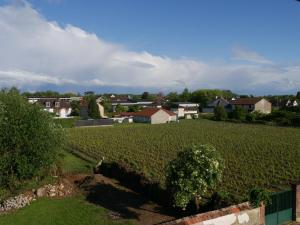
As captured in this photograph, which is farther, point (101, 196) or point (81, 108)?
point (81, 108)

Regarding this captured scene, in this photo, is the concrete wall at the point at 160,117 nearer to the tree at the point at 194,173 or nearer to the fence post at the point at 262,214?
the tree at the point at 194,173

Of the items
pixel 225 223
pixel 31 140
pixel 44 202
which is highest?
pixel 31 140

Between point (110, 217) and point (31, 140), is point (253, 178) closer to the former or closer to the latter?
point (110, 217)

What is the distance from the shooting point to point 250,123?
76.3 m

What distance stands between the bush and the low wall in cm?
1310

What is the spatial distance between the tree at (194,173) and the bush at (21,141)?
907 centimetres

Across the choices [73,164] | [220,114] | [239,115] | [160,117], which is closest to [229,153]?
[73,164]

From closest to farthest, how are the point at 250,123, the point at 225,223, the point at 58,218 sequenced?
1. the point at 225,223
2. the point at 58,218
3. the point at 250,123

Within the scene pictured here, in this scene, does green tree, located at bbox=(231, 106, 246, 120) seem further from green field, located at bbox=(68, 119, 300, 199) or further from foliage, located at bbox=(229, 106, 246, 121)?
green field, located at bbox=(68, 119, 300, 199)

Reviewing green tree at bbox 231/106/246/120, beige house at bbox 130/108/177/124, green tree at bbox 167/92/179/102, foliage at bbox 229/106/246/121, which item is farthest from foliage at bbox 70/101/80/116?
green tree at bbox 167/92/179/102

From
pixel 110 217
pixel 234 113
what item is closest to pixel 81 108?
pixel 234 113

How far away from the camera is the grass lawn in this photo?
61.8 feet

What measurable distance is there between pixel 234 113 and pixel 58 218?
68243mm

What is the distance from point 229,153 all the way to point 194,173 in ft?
69.9
